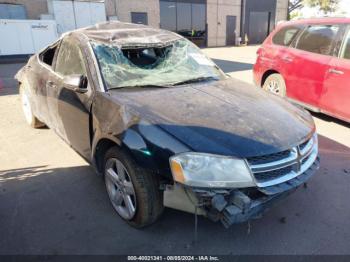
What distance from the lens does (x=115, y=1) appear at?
21.0m

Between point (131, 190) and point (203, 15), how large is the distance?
25.4m

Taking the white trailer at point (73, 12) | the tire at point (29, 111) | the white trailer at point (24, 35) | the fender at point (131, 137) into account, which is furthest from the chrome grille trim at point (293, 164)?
the white trailer at point (73, 12)

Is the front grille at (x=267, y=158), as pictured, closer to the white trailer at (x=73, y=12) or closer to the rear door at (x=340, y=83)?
the rear door at (x=340, y=83)

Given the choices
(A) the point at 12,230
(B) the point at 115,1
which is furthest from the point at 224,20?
(A) the point at 12,230

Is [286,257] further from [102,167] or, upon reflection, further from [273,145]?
[102,167]

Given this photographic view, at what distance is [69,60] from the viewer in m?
3.41

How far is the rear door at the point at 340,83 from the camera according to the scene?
15.2 feet

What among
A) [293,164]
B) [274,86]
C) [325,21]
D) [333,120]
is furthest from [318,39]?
[293,164]

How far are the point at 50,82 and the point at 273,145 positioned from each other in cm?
275

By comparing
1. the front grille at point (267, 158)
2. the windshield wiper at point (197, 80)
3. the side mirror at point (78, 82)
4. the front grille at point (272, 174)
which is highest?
the side mirror at point (78, 82)

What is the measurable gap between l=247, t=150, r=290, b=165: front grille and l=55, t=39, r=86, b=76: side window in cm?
→ 188

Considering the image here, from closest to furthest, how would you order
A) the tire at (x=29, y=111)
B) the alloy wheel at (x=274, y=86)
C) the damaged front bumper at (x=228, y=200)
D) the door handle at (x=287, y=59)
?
the damaged front bumper at (x=228, y=200)
the tire at (x=29, y=111)
the door handle at (x=287, y=59)
the alloy wheel at (x=274, y=86)

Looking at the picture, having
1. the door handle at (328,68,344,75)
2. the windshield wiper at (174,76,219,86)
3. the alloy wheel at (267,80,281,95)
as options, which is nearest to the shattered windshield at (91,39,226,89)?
the windshield wiper at (174,76,219,86)

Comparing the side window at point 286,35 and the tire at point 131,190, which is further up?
the side window at point 286,35
